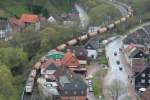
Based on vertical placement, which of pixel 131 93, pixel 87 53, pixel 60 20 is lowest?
pixel 131 93

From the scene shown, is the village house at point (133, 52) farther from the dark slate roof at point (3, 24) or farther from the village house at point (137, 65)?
the dark slate roof at point (3, 24)

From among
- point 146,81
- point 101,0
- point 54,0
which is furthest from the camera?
point 101,0

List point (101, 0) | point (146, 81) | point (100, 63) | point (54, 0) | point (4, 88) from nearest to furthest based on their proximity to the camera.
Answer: point (4, 88), point (146, 81), point (100, 63), point (54, 0), point (101, 0)

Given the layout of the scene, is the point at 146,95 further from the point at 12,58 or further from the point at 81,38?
the point at 81,38

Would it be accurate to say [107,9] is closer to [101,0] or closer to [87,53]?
[101,0]

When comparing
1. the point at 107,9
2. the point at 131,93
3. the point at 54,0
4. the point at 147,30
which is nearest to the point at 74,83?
the point at 131,93

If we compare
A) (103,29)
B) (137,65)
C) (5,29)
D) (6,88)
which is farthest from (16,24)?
(6,88)
